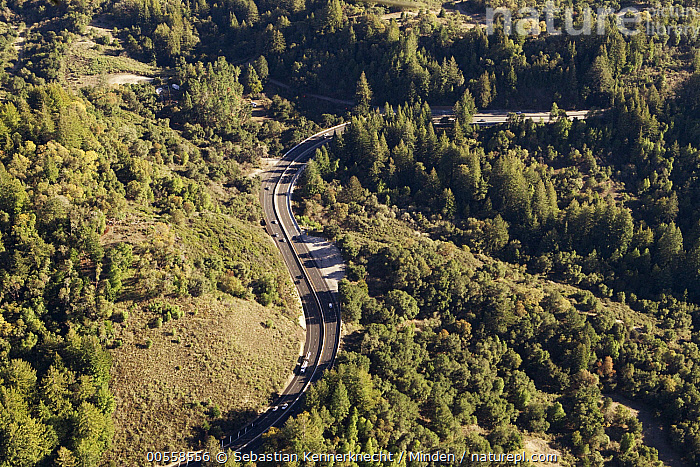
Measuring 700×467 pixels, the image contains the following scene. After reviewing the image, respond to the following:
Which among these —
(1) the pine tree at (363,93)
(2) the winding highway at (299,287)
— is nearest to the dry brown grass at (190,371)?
(2) the winding highway at (299,287)

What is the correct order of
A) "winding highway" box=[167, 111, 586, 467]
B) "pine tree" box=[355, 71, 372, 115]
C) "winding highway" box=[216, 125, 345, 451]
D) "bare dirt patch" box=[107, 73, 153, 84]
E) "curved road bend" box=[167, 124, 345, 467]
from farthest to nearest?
"pine tree" box=[355, 71, 372, 115] < "bare dirt patch" box=[107, 73, 153, 84] < "winding highway" box=[216, 125, 345, 451] < "winding highway" box=[167, 111, 586, 467] < "curved road bend" box=[167, 124, 345, 467]

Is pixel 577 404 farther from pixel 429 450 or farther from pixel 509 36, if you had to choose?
pixel 509 36

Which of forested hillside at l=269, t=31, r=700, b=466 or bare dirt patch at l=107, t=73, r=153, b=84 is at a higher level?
bare dirt patch at l=107, t=73, r=153, b=84

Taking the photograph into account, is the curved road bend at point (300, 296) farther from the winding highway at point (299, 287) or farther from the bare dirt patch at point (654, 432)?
the bare dirt patch at point (654, 432)

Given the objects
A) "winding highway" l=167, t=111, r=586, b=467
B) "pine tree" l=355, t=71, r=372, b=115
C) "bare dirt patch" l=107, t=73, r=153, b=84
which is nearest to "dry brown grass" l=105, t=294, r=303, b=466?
"winding highway" l=167, t=111, r=586, b=467

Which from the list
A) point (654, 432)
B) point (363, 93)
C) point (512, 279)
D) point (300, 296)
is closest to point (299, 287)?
point (300, 296)

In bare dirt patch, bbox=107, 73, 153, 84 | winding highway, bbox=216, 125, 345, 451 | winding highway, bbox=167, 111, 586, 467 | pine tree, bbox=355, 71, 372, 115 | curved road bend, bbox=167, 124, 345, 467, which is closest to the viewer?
curved road bend, bbox=167, 124, 345, 467

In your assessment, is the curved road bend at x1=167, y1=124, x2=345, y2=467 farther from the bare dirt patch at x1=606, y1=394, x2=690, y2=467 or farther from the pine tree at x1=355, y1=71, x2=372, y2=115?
the bare dirt patch at x1=606, y1=394, x2=690, y2=467

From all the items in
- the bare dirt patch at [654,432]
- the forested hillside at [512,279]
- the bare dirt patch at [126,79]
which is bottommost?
the bare dirt patch at [654,432]

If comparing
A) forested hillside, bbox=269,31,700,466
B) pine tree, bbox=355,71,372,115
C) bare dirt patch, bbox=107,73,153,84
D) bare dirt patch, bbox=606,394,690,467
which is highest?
bare dirt patch, bbox=107,73,153,84
